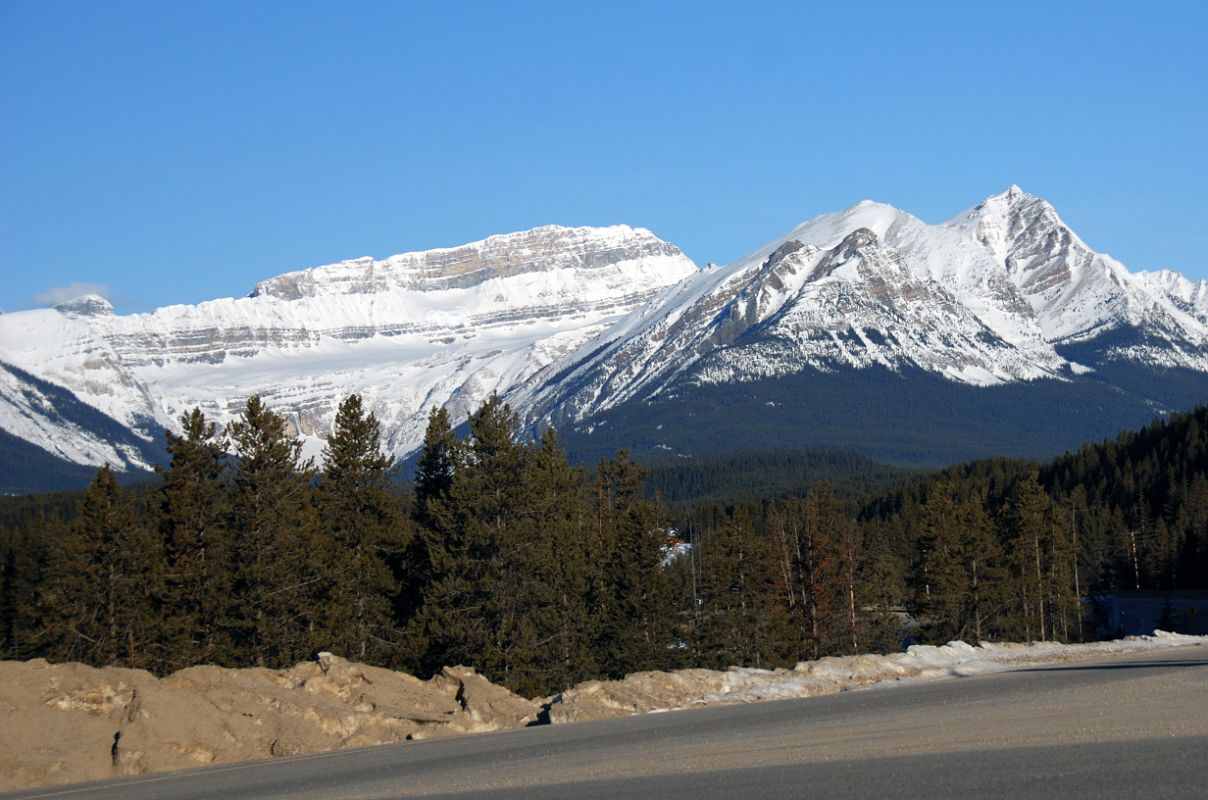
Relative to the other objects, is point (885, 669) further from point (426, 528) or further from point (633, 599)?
point (633, 599)

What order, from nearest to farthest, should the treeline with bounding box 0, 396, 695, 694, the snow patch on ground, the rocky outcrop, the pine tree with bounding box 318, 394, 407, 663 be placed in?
the rocky outcrop, the snow patch on ground, the treeline with bounding box 0, 396, 695, 694, the pine tree with bounding box 318, 394, 407, 663

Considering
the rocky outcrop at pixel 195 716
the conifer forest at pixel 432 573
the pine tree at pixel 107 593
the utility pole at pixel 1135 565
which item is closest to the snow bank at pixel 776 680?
the rocky outcrop at pixel 195 716

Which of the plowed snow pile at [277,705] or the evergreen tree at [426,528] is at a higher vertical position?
the evergreen tree at [426,528]

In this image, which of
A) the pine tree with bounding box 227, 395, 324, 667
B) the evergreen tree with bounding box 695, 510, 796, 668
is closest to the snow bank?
the pine tree with bounding box 227, 395, 324, 667

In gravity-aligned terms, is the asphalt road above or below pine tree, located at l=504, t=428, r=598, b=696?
below

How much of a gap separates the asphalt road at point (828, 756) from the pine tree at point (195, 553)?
19.4 m

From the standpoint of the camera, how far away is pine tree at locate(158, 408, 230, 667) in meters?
49.8

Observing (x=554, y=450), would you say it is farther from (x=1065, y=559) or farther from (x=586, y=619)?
(x=1065, y=559)

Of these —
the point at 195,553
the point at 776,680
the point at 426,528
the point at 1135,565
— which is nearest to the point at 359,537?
the point at 426,528

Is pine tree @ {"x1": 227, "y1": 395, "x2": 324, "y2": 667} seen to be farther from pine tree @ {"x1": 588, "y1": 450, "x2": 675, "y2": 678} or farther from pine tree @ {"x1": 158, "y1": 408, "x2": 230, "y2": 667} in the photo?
pine tree @ {"x1": 588, "y1": 450, "x2": 675, "y2": 678}

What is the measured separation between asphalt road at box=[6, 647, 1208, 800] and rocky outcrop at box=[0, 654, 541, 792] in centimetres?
143

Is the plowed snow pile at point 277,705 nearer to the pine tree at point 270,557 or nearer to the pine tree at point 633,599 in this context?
the pine tree at point 270,557

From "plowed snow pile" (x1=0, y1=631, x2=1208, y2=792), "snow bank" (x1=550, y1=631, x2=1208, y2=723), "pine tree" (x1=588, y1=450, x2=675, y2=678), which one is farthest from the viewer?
"pine tree" (x1=588, y1=450, x2=675, y2=678)

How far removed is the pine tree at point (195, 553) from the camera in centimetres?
4975
